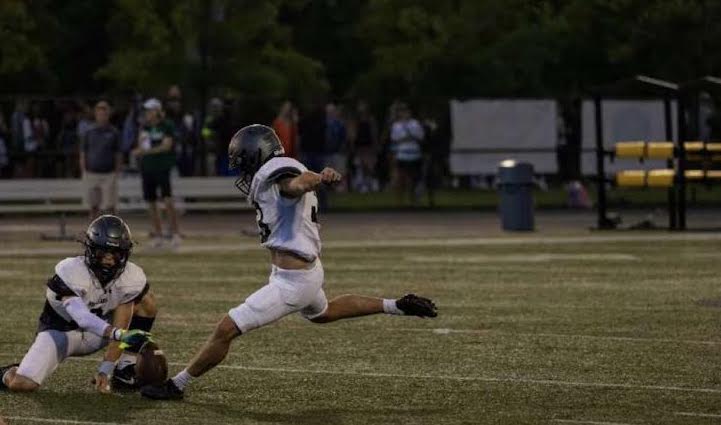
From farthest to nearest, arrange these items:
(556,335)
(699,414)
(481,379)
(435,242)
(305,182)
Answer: (435,242), (556,335), (481,379), (305,182), (699,414)

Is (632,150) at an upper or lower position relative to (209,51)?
lower

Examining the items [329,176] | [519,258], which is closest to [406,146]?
[519,258]

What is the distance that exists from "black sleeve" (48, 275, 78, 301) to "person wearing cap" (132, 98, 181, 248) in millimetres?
11969

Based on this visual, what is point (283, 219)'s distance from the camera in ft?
36.0

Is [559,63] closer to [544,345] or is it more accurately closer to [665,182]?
[665,182]

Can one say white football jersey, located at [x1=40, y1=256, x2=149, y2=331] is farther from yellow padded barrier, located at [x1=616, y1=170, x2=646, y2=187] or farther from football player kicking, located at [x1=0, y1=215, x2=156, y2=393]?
yellow padded barrier, located at [x1=616, y1=170, x2=646, y2=187]

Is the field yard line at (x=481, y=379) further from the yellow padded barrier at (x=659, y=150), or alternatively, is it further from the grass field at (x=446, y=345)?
the yellow padded barrier at (x=659, y=150)

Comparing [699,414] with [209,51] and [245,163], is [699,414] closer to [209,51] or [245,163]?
[245,163]

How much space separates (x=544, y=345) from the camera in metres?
13.6

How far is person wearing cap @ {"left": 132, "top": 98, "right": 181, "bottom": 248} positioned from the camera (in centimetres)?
2312

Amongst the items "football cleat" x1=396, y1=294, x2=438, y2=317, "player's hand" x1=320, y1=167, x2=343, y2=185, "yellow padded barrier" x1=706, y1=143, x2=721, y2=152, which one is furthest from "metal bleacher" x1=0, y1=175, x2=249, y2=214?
"player's hand" x1=320, y1=167, x2=343, y2=185

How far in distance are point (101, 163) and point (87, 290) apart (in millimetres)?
12937

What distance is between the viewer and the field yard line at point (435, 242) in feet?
76.4

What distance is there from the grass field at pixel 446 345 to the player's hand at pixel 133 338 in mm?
367
